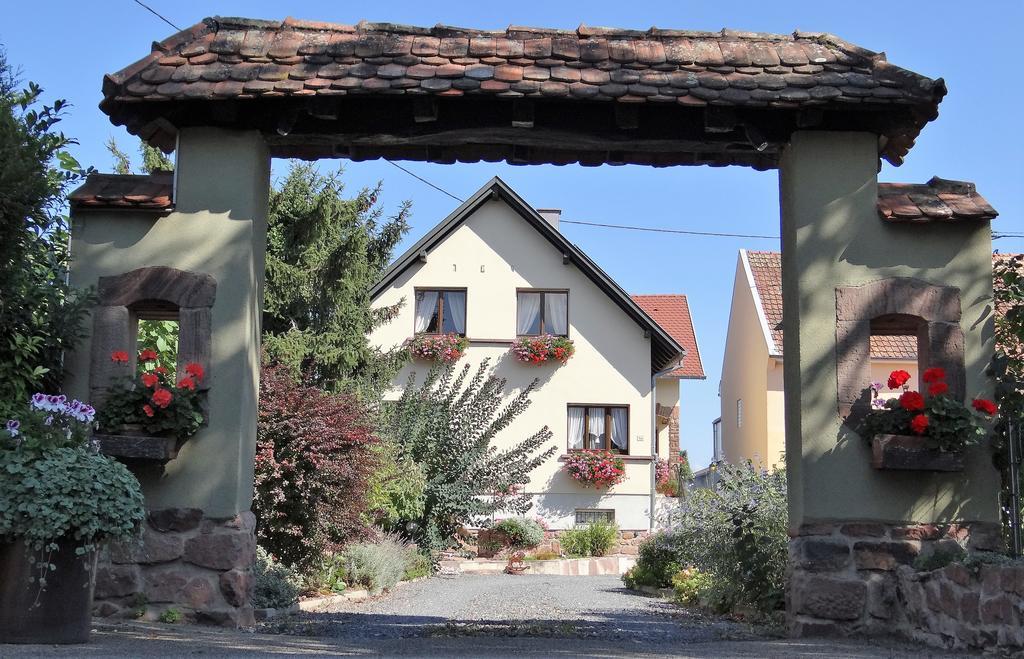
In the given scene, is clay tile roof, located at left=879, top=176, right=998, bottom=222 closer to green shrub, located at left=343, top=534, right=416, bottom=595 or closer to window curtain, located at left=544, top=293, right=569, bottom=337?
green shrub, located at left=343, top=534, right=416, bottom=595

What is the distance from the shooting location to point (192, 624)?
7.00 metres

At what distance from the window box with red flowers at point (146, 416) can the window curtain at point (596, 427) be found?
51.8 ft

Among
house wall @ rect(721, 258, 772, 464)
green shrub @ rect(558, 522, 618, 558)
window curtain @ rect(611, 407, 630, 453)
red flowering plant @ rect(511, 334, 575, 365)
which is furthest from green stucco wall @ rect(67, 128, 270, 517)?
house wall @ rect(721, 258, 772, 464)

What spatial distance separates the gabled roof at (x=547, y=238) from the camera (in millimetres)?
22406

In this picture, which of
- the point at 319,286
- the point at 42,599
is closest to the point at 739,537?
the point at 42,599

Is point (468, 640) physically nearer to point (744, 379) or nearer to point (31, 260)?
point (31, 260)

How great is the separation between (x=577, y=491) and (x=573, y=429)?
1.35 m

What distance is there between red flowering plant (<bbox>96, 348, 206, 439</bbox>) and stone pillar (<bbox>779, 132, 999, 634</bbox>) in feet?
13.7

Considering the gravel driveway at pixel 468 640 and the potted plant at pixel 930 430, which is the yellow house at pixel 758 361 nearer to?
the gravel driveway at pixel 468 640

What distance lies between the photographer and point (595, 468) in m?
21.5

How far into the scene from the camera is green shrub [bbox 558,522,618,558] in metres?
20.4

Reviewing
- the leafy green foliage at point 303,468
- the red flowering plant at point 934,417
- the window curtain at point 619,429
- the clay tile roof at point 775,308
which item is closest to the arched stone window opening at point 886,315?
the red flowering plant at point 934,417

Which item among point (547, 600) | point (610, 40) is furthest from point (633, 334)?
point (610, 40)

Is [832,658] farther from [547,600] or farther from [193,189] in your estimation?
[547,600]
